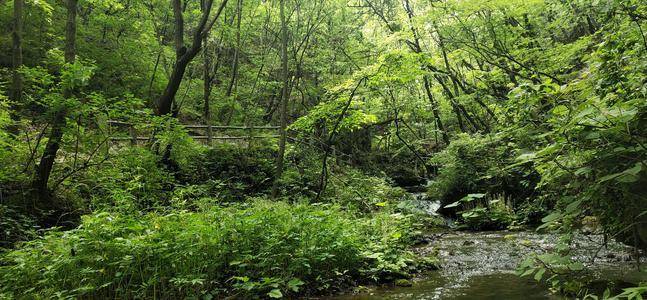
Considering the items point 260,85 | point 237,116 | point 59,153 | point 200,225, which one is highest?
point 260,85

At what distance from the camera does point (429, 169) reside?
20.2 metres

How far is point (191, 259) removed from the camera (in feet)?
15.8

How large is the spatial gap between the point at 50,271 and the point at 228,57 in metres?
20.0

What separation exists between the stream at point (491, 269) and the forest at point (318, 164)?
55 millimetres

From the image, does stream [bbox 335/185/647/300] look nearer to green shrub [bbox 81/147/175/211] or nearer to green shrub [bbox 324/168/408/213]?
green shrub [bbox 324/168/408/213]

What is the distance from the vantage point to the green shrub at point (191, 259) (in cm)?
434

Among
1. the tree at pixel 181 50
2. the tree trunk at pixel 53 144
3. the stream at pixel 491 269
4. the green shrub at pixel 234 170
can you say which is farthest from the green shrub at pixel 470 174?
the tree trunk at pixel 53 144

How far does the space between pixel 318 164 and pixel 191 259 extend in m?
11.0

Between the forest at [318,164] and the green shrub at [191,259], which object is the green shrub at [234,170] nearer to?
the forest at [318,164]

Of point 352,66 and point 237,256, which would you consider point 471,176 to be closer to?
Answer: point 352,66

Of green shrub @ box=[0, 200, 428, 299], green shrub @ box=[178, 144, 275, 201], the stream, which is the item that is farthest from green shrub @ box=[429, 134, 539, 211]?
green shrub @ box=[0, 200, 428, 299]

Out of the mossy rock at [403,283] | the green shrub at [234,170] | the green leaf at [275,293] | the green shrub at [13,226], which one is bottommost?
the mossy rock at [403,283]

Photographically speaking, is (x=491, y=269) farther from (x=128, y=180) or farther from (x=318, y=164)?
(x=318, y=164)

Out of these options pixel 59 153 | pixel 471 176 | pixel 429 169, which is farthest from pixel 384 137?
pixel 59 153
